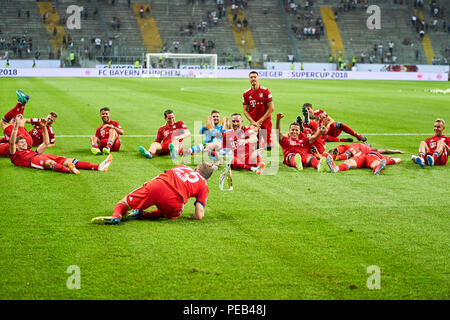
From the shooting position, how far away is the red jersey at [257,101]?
13297 mm

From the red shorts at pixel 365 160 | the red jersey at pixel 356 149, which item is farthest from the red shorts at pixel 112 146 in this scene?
the red shorts at pixel 365 160

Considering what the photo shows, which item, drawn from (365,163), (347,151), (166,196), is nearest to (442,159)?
(365,163)

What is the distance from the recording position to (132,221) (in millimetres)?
7539

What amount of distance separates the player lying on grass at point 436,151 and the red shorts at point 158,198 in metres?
6.69

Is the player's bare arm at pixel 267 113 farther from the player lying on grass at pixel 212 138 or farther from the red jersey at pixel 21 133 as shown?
the red jersey at pixel 21 133

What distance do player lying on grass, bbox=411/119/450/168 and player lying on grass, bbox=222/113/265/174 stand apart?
3578 millimetres

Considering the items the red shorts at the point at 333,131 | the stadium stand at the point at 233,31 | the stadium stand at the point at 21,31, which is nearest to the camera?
the red shorts at the point at 333,131

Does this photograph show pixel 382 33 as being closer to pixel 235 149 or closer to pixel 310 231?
pixel 235 149

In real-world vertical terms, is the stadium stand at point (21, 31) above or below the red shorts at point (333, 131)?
above

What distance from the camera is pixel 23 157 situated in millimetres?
10977

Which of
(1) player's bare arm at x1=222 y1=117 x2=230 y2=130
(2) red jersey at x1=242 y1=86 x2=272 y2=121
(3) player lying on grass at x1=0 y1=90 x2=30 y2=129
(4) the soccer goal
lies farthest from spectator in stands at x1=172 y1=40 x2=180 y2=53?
(3) player lying on grass at x1=0 y1=90 x2=30 y2=129

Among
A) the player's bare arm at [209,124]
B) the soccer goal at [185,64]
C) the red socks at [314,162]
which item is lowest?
the red socks at [314,162]

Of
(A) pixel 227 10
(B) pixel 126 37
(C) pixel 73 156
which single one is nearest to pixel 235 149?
(C) pixel 73 156

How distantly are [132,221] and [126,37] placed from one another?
5391 centimetres
